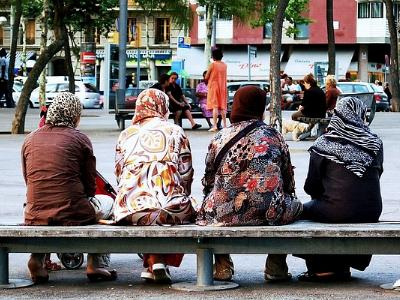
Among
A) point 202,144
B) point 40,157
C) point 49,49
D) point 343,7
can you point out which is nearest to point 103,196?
point 40,157

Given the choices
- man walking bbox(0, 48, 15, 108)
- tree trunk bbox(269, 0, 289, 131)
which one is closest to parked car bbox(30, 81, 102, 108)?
man walking bbox(0, 48, 15, 108)

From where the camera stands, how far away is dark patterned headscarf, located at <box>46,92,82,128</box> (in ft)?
30.3

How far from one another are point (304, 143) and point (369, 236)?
661 inches

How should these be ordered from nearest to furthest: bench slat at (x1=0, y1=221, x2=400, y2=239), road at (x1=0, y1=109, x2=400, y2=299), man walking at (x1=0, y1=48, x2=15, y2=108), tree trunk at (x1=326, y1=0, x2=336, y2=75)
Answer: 1. bench slat at (x1=0, y1=221, x2=400, y2=239)
2. road at (x1=0, y1=109, x2=400, y2=299)
3. tree trunk at (x1=326, y1=0, x2=336, y2=75)
4. man walking at (x1=0, y1=48, x2=15, y2=108)

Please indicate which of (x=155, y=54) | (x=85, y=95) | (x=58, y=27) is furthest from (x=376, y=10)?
(x=58, y=27)

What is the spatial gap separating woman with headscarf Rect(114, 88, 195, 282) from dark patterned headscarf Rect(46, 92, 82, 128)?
0.40 meters

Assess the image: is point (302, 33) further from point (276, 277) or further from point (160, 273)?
point (160, 273)

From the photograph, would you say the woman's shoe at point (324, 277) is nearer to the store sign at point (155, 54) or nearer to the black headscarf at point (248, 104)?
the black headscarf at point (248, 104)

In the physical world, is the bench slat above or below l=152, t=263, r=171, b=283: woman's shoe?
above

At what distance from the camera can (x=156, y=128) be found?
9273mm

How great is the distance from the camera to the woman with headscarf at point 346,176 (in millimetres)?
9078

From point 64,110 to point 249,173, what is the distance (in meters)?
1.44

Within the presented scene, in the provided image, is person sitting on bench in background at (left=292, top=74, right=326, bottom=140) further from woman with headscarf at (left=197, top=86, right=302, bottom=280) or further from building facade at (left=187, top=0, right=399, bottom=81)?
building facade at (left=187, top=0, right=399, bottom=81)

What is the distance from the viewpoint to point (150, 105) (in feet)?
30.7
